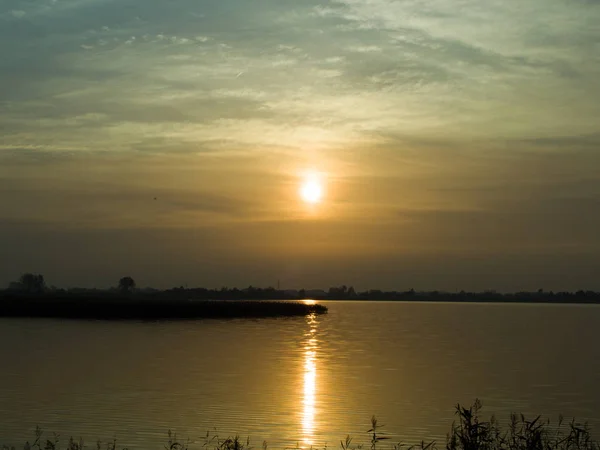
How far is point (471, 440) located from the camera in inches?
736

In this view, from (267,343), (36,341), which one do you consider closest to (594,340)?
(267,343)

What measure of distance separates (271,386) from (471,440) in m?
27.4

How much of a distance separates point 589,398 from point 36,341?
55596mm

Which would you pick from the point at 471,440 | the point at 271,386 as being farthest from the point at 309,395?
the point at 471,440

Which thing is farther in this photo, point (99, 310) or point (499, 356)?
point (99, 310)

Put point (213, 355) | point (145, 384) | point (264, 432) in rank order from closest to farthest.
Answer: point (264, 432)
point (145, 384)
point (213, 355)

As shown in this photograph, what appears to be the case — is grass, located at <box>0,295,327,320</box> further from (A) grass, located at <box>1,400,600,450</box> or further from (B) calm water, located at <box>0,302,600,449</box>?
(A) grass, located at <box>1,400,600,450</box>

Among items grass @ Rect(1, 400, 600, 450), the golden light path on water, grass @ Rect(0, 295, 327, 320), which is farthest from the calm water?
grass @ Rect(0, 295, 327, 320)

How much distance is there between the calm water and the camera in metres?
31.8

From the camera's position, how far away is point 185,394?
134 ft

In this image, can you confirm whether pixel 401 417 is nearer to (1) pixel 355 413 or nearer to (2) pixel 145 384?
(1) pixel 355 413

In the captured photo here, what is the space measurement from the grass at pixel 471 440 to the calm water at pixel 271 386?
4.23 feet

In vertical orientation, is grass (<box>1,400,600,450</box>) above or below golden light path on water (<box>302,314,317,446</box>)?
above

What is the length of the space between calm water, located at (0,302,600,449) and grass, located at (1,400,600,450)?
129 centimetres
